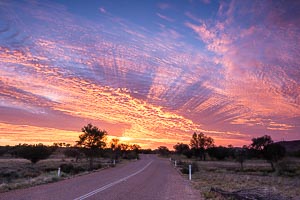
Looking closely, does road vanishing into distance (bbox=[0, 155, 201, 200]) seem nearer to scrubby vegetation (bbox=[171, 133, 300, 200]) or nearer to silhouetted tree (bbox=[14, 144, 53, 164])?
scrubby vegetation (bbox=[171, 133, 300, 200])

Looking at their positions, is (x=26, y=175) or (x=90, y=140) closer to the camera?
(x=26, y=175)

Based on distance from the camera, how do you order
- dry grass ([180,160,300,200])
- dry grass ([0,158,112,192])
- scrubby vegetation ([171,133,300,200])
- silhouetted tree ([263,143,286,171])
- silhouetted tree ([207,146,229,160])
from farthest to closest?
silhouetted tree ([207,146,229,160]) → silhouetted tree ([263,143,286,171]) → dry grass ([180,160,300,200]) → dry grass ([0,158,112,192]) → scrubby vegetation ([171,133,300,200])

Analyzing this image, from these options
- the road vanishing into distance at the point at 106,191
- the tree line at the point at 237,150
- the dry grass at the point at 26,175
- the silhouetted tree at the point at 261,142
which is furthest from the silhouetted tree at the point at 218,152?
the road vanishing into distance at the point at 106,191

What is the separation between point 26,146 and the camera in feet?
229

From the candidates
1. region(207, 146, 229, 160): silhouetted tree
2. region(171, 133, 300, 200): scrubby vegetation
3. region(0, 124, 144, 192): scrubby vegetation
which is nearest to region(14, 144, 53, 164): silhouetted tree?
region(0, 124, 144, 192): scrubby vegetation

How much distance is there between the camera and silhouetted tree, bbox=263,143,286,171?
66.4m

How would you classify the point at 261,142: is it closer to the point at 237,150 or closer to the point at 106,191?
the point at 237,150

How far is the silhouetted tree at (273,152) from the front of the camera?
6638 cm

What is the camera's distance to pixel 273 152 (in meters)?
66.4

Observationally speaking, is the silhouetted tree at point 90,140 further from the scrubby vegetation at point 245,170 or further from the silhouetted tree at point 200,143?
the silhouetted tree at point 200,143

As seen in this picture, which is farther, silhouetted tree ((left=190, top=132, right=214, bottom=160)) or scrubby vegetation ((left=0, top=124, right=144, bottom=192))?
silhouetted tree ((left=190, top=132, right=214, bottom=160))

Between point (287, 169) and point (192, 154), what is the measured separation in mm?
68980

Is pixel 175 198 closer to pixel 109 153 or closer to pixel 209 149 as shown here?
pixel 109 153

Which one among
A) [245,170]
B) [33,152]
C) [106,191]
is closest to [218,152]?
[245,170]
